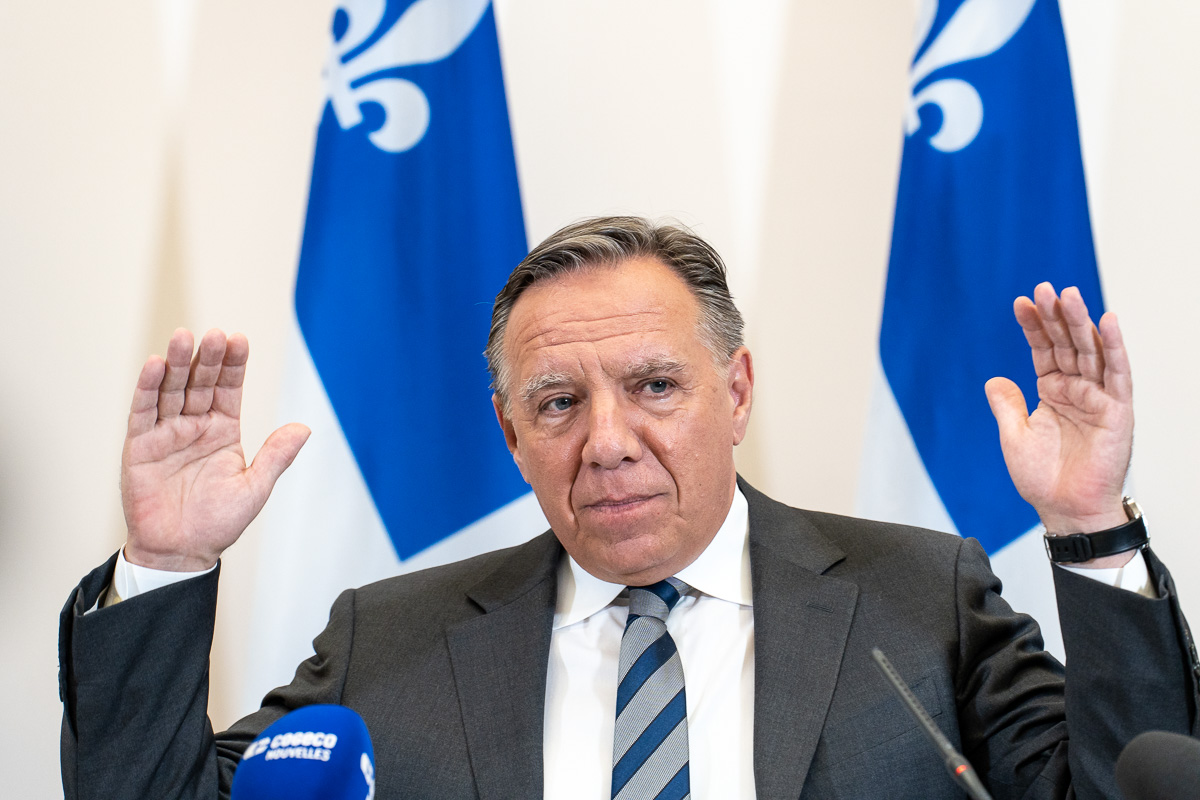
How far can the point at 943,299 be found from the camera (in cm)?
262

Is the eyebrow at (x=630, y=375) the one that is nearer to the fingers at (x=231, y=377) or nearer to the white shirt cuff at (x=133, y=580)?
the fingers at (x=231, y=377)

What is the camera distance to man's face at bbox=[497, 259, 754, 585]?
2006mm

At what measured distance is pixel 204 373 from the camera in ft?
5.89

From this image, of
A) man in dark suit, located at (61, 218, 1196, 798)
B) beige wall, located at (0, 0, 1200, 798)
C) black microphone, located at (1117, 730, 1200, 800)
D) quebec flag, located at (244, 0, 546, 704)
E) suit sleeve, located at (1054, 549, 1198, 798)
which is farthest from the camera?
beige wall, located at (0, 0, 1200, 798)

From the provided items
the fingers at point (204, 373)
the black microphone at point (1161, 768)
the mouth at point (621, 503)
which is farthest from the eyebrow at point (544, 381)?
the black microphone at point (1161, 768)

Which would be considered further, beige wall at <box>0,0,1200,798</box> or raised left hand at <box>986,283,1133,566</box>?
beige wall at <box>0,0,1200,798</box>

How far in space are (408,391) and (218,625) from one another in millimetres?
929

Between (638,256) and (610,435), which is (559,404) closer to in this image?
(610,435)

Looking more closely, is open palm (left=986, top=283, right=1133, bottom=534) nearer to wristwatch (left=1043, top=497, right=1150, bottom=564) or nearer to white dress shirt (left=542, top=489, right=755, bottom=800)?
wristwatch (left=1043, top=497, right=1150, bottom=564)

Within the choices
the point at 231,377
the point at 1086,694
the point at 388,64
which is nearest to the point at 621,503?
the point at 231,377

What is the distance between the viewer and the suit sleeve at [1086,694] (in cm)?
151

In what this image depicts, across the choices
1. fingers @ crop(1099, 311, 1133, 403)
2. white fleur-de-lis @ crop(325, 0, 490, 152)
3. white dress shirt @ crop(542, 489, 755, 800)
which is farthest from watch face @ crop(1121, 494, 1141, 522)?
white fleur-de-lis @ crop(325, 0, 490, 152)

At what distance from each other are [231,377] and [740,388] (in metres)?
1.10

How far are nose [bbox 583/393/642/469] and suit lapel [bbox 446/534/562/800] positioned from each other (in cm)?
37
